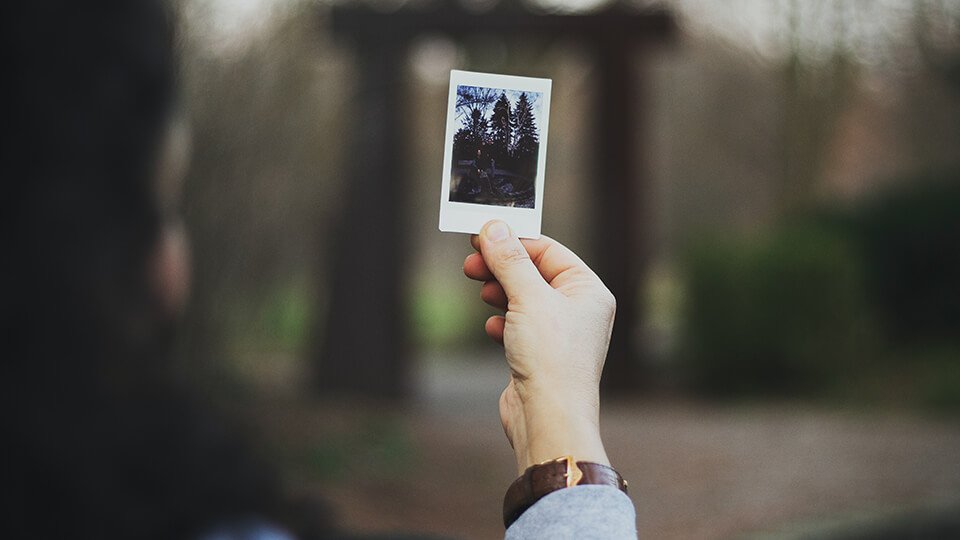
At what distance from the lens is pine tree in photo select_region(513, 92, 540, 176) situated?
1350 mm

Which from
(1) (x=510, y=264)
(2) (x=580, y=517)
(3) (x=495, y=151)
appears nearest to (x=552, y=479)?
(2) (x=580, y=517)

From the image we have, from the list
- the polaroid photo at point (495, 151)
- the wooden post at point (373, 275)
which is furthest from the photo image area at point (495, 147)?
the wooden post at point (373, 275)

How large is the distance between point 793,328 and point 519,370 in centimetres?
767

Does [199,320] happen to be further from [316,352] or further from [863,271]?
[863,271]

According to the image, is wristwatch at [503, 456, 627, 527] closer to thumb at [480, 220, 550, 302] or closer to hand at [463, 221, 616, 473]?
hand at [463, 221, 616, 473]

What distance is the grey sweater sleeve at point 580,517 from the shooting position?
112cm

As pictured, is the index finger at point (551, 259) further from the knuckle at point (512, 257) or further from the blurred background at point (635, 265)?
the blurred background at point (635, 265)

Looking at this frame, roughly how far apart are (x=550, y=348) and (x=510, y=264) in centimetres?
11

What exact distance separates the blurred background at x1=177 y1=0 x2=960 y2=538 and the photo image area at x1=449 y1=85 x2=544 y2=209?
2011 mm

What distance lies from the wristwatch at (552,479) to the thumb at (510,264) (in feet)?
0.67

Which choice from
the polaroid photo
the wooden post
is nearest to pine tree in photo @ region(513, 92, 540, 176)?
the polaroid photo

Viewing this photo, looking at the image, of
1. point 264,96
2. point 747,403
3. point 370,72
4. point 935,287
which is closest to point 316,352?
point 370,72

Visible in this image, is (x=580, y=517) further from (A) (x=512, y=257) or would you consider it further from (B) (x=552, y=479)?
(A) (x=512, y=257)

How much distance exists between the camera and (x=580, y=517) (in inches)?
44.4
